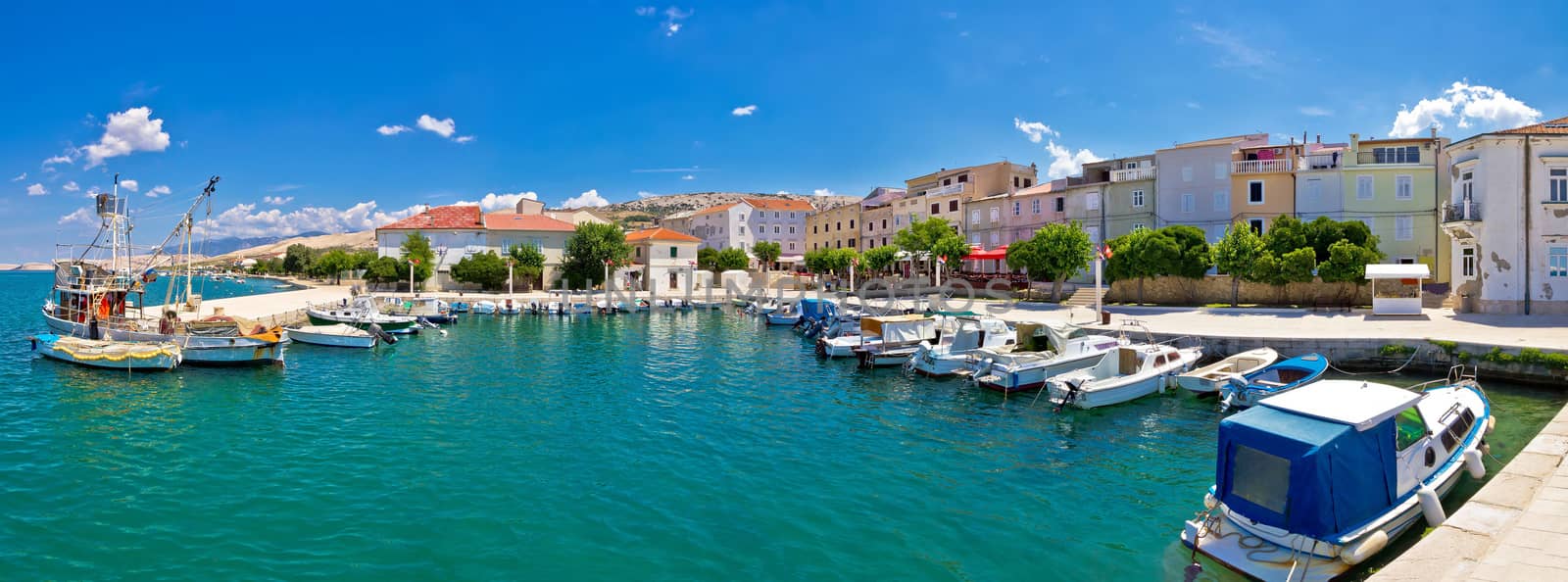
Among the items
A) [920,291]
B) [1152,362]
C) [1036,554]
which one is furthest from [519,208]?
[1036,554]

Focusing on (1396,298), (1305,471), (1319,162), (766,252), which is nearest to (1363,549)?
(1305,471)

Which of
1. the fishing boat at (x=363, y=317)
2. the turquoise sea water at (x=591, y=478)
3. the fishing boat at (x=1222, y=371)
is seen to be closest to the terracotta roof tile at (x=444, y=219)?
the fishing boat at (x=363, y=317)

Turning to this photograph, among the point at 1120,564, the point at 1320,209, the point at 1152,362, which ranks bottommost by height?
the point at 1120,564

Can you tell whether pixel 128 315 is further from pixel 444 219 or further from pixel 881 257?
pixel 881 257

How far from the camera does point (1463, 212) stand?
2866 cm

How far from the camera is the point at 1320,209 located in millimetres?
41719

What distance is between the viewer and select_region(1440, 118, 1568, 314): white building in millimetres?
27188

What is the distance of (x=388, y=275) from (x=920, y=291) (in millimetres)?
45367

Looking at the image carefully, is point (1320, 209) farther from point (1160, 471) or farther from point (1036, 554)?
point (1036, 554)

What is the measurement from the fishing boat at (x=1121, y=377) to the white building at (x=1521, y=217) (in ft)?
52.6

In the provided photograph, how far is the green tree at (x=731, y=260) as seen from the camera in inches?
3002

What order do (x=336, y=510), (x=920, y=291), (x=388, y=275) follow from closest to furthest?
(x=336, y=510), (x=920, y=291), (x=388, y=275)

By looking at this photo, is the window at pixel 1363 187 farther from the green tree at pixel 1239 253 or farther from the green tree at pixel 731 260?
the green tree at pixel 731 260

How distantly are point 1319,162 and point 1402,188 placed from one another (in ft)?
13.6
